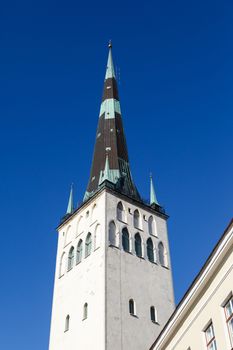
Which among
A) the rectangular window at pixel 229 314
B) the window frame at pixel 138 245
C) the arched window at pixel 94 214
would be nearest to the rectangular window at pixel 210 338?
the rectangular window at pixel 229 314

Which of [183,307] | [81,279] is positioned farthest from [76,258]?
[183,307]

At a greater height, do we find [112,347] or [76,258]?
[76,258]

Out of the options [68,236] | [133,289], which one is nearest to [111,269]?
[133,289]

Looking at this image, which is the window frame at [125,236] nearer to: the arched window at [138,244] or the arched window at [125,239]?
the arched window at [125,239]

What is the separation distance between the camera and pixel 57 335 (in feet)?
124

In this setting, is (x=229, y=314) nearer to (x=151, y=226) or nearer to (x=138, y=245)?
(x=138, y=245)

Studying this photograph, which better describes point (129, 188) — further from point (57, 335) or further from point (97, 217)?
point (57, 335)

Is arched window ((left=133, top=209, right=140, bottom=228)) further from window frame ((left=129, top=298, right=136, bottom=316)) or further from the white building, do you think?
the white building

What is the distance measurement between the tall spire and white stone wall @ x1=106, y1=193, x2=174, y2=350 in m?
3.51

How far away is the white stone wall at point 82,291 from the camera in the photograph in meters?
34.4

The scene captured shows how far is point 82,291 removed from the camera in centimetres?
3734

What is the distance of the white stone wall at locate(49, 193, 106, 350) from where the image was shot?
113 feet

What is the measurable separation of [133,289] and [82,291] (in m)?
3.73

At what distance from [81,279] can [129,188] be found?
9.97 m
